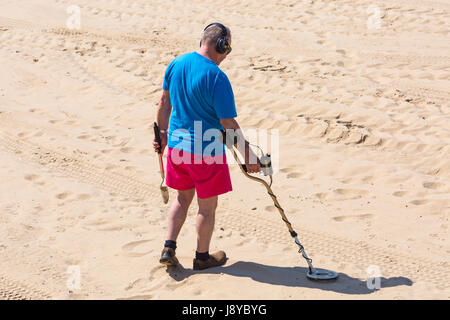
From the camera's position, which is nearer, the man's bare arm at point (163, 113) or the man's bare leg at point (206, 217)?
the man's bare leg at point (206, 217)

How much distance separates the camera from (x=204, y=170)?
490 cm

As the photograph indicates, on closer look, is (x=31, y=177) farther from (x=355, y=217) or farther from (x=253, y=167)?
(x=355, y=217)

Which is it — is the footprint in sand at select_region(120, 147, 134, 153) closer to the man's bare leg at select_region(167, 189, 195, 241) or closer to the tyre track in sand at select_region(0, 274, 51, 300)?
the man's bare leg at select_region(167, 189, 195, 241)

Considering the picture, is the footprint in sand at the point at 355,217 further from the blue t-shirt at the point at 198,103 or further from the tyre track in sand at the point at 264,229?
the blue t-shirt at the point at 198,103

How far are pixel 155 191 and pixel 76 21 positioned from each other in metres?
7.22

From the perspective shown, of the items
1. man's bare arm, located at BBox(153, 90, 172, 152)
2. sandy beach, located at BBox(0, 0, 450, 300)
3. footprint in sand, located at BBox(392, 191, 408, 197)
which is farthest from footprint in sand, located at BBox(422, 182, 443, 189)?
man's bare arm, located at BBox(153, 90, 172, 152)

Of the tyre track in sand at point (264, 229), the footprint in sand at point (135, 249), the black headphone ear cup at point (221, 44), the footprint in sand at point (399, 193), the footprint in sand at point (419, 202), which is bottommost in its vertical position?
the footprint in sand at point (135, 249)

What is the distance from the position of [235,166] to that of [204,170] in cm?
271

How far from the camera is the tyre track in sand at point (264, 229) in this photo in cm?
538

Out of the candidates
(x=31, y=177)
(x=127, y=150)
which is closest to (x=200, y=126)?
(x=31, y=177)

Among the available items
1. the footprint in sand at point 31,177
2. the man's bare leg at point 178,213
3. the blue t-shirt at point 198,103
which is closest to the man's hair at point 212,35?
the blue t-shirt at point 198,103

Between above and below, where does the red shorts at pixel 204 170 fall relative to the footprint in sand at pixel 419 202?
above

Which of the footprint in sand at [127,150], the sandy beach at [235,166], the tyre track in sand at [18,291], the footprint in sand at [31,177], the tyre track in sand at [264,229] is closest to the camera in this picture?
the tyre track in sand at [18,291]
